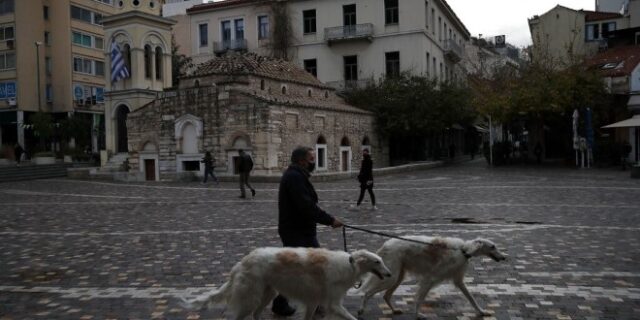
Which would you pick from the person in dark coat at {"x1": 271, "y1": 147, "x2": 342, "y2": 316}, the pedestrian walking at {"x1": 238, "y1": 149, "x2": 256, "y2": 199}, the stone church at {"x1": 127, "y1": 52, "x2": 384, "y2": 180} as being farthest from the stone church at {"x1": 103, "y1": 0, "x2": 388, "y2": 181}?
the person in dark coat at {"x1": 271, "y1": 147, "x2": 342, "y2": 316}

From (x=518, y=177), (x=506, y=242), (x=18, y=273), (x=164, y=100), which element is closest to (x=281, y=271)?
(x=18, y=273)

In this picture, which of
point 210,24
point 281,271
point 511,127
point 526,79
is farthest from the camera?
point 210,24

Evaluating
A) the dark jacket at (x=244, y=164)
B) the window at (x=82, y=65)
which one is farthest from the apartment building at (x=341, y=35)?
the dark jacket at (x=244, y=164)

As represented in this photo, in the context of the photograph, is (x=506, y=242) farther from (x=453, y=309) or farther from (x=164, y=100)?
(x=164, y=100)

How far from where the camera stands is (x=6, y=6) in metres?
47.5

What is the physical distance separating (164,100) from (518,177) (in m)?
19.9

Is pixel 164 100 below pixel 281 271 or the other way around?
the other way around

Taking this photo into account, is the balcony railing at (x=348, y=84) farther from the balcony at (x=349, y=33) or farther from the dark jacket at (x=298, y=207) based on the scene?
the dark jacket at (x=298, y=207)

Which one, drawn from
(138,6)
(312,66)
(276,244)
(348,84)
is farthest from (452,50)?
(276,244)

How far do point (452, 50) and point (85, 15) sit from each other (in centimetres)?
3475

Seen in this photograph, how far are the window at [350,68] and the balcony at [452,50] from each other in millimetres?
10014

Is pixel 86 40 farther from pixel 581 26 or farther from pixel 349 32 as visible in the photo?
pixel 581 26

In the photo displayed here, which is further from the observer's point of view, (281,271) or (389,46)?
(389,46)

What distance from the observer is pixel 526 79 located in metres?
31.8
